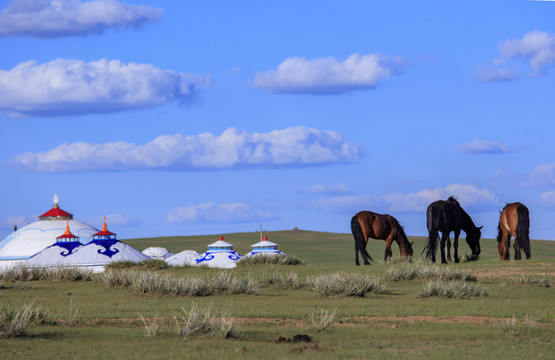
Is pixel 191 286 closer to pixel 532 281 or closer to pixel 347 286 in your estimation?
pixel 347 286

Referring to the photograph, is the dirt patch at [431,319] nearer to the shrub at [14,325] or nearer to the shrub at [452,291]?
the shrub at [452,291]

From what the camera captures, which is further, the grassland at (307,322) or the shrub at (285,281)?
the shrub at (285,281)

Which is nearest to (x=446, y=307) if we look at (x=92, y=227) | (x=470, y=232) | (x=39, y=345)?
(x=39, y=345)

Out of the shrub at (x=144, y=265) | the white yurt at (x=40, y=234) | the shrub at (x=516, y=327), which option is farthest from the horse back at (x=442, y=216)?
the white yurt at (x=40, y=234)

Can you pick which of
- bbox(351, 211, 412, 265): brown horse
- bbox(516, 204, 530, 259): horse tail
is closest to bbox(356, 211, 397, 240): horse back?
bbox(351, 211, 412, 265): brown horse

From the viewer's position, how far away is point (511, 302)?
16.8m

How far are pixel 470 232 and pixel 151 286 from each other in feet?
50.4

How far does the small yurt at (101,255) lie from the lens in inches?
1686

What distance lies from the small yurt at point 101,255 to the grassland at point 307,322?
18.7 m

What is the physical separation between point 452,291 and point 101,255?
29.1m

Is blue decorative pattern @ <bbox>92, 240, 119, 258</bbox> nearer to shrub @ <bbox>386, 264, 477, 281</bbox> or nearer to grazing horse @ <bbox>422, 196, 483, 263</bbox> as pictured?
grazing horse @ <bbox>422, 196, 483, 263</bbox>

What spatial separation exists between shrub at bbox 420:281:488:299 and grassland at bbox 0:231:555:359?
0.19m

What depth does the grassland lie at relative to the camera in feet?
35.3

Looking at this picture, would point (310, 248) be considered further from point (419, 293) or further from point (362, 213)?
point (419, 293)
